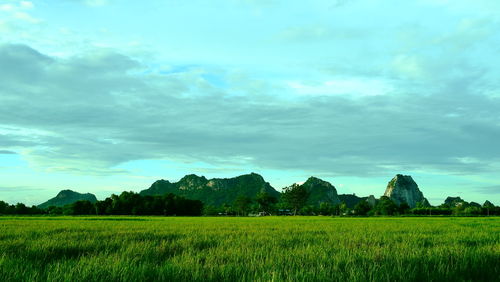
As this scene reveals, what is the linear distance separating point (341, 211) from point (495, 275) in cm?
14068

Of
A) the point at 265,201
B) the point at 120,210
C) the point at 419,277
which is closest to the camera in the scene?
the point at 419,277

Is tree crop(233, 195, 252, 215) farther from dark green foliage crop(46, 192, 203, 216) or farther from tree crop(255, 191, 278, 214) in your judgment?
dark green foliage crop(46, 192, 203, 216)

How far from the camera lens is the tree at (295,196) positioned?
134750mm

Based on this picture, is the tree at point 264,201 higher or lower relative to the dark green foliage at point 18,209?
higher

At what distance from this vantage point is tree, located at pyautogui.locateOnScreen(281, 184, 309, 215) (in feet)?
442

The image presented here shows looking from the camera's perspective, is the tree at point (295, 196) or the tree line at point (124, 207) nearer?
the tree line at point (124, 207)

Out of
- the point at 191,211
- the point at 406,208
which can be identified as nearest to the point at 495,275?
the point at 191,211

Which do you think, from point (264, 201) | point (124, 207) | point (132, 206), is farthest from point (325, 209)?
point (124, 207)

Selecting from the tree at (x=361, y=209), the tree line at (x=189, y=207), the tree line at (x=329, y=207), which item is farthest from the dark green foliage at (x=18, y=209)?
the tree at (x=361, y=209)

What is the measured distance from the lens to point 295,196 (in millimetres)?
134750

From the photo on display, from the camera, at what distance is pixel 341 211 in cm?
14038

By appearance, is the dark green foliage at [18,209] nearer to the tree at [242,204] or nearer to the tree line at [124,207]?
the tree line at [124,207]

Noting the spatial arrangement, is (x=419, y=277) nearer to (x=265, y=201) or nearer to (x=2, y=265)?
(x=2, y=265)

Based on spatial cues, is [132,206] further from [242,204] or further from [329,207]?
[329,207]
